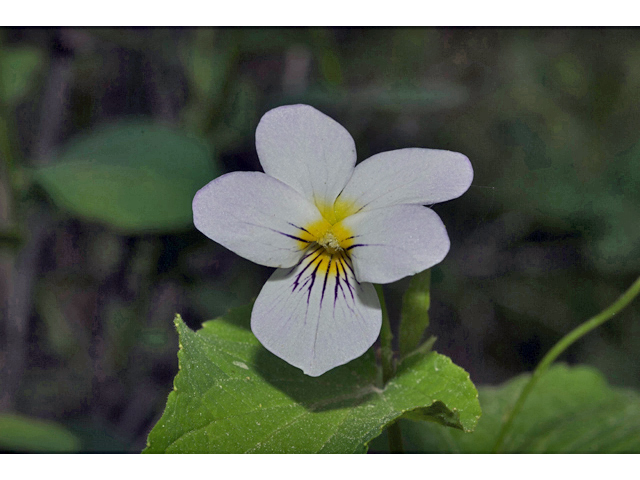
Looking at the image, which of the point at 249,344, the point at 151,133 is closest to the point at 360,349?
the point at 249,344

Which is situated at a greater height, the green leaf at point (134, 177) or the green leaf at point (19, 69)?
the green leaf at point (19, 69)

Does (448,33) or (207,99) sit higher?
(448,33)

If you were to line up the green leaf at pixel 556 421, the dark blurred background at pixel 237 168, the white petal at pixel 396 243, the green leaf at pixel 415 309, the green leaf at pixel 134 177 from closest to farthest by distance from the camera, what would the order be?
the white petal at pixel 396 243, the green leaf at pixel 415 309, the green leaf at pixel 556 421, the green leaf at pixel 134 177, the dark blurred background at pixel 237 168

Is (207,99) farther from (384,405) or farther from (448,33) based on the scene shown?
(384,405)

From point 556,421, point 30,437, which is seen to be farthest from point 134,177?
point 556,421

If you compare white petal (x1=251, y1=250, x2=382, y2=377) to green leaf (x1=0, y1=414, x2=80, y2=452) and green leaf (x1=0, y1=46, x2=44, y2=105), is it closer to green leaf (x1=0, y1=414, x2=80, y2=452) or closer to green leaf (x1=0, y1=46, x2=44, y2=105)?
green leaf (x1=0, y1=414, x2=80, y2=452)

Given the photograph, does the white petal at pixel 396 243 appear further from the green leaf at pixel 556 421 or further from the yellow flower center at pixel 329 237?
the green leaf at pixel 556 421

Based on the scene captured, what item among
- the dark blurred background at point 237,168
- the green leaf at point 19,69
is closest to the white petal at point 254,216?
the dark blurred background at point 237,168

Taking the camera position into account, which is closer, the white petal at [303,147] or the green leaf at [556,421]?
the white petal at [303,147]
